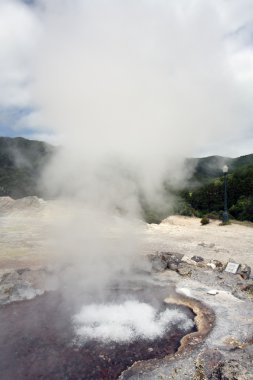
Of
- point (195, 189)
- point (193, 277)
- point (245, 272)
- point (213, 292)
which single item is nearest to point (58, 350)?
point (213, 292)

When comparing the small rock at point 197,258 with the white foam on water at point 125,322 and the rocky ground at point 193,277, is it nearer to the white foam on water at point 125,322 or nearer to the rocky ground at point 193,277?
the rocky ground at point 193,277

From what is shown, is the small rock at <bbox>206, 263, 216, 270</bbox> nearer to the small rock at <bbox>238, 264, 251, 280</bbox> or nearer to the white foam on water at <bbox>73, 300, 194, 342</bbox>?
the small rock at <bbox>238, 264, 251, 280</bbox>

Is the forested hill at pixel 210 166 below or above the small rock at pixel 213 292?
above

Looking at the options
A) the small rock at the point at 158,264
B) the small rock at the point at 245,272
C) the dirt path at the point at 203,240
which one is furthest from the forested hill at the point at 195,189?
the small rock at the point at 245,272

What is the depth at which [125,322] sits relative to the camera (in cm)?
870

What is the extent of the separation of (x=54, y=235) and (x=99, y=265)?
6.59m

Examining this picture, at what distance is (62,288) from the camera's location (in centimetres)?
1112

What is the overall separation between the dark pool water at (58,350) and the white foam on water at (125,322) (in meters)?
0.21

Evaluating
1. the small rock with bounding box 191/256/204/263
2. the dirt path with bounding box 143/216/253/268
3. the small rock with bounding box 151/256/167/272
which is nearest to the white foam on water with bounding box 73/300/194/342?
the small rock with bounding box 151/256/167/272

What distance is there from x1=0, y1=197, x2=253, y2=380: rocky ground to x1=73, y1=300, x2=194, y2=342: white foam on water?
3.14 feet

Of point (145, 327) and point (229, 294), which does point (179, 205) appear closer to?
point (229, 294)

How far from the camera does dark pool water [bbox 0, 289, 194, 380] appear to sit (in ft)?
22.2

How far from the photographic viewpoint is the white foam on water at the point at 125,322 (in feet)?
26.6

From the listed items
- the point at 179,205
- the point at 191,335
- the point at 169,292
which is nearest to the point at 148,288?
the point at 169,292
